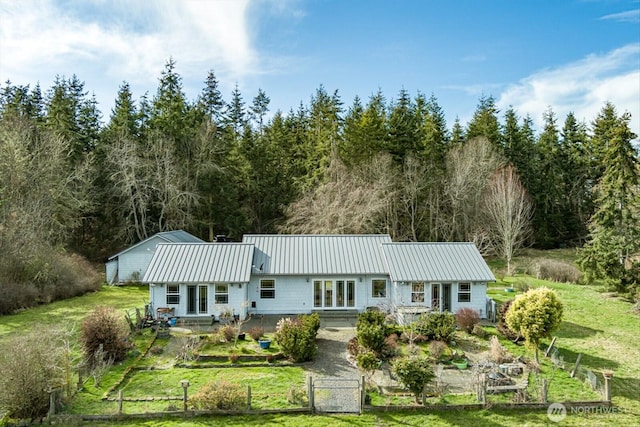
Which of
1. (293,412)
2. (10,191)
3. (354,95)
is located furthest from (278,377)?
(354,95)

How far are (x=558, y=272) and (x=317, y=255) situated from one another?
778 inches

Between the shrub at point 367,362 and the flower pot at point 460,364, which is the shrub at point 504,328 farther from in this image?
the shrub at point 367,362

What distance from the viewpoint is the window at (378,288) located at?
22.5 meters

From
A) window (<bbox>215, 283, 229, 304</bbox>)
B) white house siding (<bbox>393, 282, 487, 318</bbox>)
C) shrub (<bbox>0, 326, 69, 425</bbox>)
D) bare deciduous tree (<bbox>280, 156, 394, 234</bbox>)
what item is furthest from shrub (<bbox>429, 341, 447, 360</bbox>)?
bare deciduous tree (<bbox>280, 156, 394, 234</bbox>)

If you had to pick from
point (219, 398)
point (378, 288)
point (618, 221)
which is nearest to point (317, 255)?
point (378, 288)

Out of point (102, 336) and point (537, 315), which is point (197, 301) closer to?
point (102, 336)

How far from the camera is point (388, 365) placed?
50.9ft

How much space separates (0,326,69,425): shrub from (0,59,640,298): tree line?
19.3m

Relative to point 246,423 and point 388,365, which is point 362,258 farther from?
point 246,423

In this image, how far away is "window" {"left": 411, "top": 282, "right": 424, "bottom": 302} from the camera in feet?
70.8

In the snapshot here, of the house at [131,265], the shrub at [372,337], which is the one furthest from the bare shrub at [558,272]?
the house at [131,265]

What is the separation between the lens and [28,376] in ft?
37.8

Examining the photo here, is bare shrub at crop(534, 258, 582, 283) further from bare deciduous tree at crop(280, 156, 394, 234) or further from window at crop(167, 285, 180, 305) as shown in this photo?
window at crop(167, 285, 180, 305)

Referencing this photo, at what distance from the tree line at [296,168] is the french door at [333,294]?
38.5 ft
